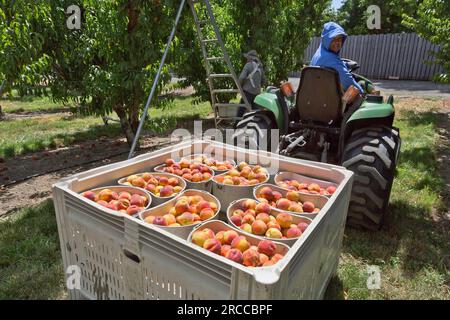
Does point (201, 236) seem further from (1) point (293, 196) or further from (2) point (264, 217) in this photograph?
(1) point (293, 196)

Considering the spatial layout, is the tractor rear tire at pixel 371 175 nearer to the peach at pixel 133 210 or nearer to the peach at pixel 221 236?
the peach at pixel 221 236

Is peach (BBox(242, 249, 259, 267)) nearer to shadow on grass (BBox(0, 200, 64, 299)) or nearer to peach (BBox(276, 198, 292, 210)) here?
peach (BBox(276, 198, 292, 210))

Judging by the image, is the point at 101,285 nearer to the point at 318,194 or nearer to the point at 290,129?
Result: the point at 318,194

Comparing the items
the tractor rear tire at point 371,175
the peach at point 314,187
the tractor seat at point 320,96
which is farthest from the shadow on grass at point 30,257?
the tractor seat at point 320,96

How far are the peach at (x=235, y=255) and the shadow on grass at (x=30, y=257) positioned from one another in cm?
152

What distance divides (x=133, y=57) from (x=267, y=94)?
2005 millimetres

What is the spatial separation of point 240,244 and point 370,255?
1718 millimetres

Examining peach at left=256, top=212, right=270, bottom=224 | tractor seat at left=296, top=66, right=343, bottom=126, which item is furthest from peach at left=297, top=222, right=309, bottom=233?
tractor seat at left=296, top=66, right=343, bottom=126

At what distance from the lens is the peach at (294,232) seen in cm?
152

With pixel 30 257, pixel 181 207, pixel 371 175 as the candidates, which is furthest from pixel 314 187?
pixel 30 257

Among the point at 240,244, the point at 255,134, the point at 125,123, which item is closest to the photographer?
the point at 240,244

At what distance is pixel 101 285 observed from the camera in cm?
165

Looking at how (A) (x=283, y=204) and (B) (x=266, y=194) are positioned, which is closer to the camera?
(A) (x=283, y=204)

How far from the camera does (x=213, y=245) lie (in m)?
1.37
